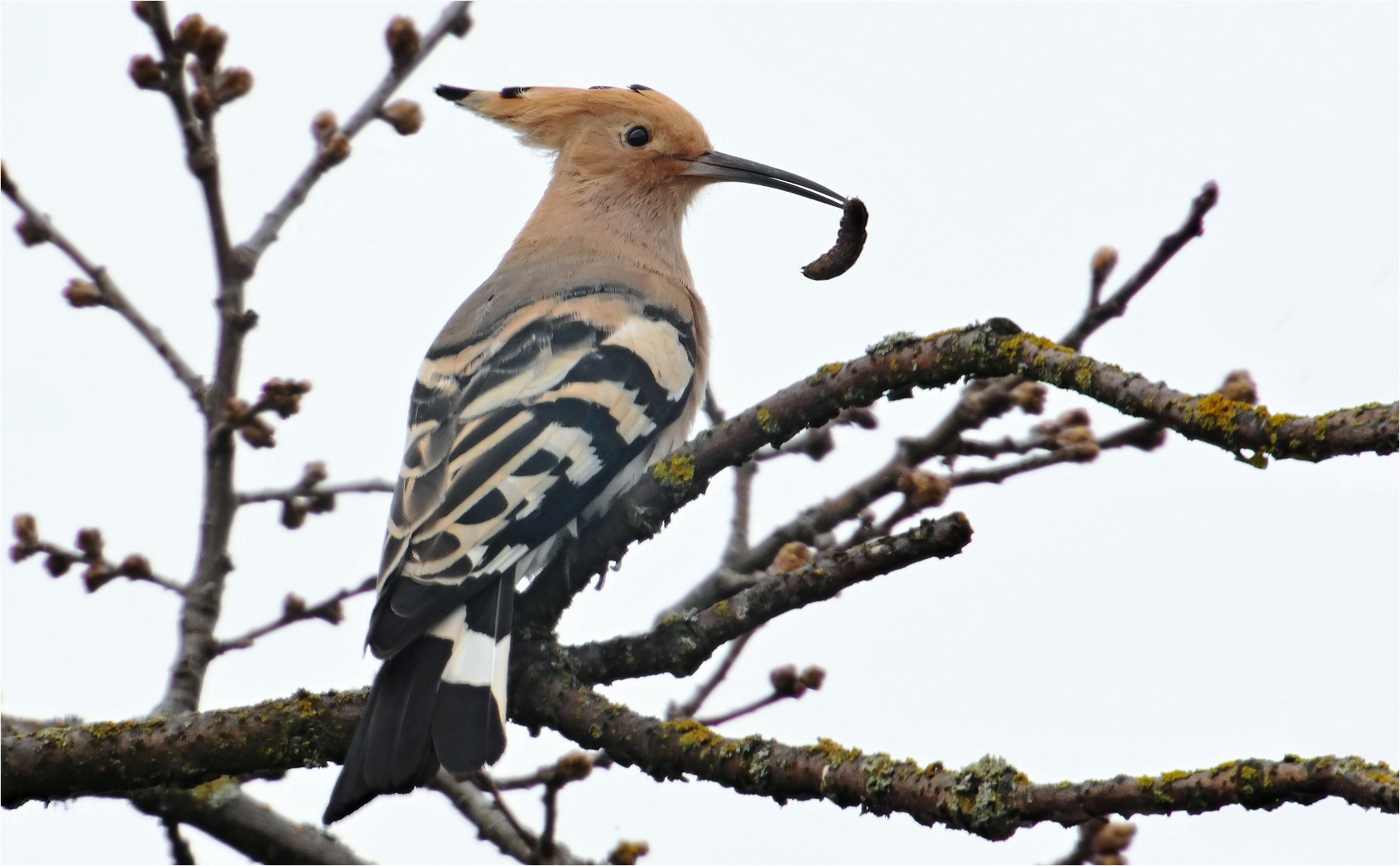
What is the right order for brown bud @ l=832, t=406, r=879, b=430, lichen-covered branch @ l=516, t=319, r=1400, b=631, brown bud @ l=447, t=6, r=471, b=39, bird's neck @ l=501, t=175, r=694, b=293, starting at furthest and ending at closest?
bird's neck @ l=501, t=175, r=694, b=293 → brown bud @ l=832, t=406, r=879, b=430 → brown bud @ l=447, t=6, r=471, b=39 → lichen-covered branch @ l=516, t=319, r=1400, b=631

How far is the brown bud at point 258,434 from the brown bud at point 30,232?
60 cm

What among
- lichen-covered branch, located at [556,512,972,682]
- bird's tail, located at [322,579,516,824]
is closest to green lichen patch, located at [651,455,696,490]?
lichen-covered branch, located at [556,512,972,682]

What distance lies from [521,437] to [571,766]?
0.74 m

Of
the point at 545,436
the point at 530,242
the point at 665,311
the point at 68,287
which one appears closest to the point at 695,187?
the point at 530,242

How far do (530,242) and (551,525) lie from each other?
1869 mm

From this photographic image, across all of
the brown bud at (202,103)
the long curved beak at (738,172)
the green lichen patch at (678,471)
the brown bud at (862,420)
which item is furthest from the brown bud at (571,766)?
the long curved beak at (738,172)

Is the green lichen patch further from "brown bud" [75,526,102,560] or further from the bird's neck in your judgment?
the bird's neck

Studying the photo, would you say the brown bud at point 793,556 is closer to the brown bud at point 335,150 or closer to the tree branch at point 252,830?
the tree branch at point 252,830

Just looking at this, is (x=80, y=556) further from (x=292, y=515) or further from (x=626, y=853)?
(x=626, y=853)

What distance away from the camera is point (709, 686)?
A: 11.2 feet

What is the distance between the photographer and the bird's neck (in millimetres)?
4609

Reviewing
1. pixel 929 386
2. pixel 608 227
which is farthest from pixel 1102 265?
pixel 608 227

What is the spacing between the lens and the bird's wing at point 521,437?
9.53 ft

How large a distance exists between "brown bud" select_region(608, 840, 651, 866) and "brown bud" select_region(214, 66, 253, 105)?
6.00 feet
